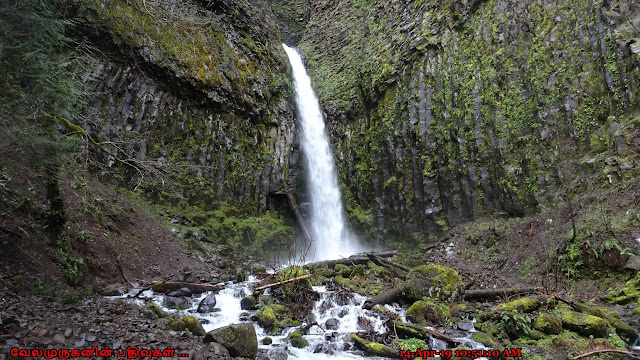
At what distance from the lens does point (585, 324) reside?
5.27 metres

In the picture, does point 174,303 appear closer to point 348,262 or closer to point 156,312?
point 156,312

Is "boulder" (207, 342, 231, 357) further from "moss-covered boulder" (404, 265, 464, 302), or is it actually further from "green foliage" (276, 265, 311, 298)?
"moss-covered boulder" (404, 265, 464, 302)

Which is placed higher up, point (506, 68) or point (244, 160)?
point (506, 68)

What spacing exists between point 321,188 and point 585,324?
12.8 m

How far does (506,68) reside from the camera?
12641mm

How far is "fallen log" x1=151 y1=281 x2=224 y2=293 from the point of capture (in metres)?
7.46

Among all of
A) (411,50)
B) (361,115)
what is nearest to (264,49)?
(361,115)

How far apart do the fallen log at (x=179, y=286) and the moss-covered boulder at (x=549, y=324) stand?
644cm

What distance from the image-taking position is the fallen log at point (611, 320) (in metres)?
5.03

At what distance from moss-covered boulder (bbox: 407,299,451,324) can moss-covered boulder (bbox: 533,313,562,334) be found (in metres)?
1.48

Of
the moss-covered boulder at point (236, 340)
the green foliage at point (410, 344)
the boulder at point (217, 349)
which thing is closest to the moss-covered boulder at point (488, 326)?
the green foliage at point (410, 344)

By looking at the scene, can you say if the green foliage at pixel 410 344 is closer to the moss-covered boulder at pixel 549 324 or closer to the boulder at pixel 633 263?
the moss-covered boulder at pixel 549 324

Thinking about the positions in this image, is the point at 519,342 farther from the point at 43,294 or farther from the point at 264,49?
the point at 264,49

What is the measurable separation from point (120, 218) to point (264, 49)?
12.4m
